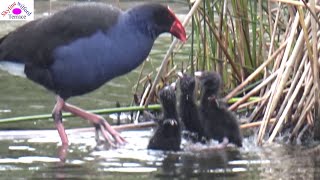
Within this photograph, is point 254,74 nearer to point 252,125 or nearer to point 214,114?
point 252,125

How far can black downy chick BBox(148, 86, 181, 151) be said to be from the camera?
7578 mm

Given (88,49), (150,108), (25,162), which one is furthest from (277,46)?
(25,162)

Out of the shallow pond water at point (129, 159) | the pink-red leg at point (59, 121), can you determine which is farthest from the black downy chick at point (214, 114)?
the pink-red leg at point (59, 121)

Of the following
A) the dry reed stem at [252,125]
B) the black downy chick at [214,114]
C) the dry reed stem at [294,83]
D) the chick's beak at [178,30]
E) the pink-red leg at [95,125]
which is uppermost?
the chick's beak at [178,30]

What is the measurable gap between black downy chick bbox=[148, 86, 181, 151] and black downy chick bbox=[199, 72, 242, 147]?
0.95ft

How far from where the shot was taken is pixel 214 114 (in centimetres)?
790

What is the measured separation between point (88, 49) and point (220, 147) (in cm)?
111

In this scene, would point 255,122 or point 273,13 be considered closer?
point 255,122

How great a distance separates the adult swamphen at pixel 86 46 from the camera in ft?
25.1

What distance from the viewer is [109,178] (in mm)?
6570

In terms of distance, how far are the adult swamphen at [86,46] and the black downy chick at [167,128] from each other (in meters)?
0.32

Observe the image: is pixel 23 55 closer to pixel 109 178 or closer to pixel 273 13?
pixel 109 178

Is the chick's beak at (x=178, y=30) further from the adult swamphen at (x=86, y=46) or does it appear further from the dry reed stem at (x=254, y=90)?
the dry reed stem at (x=254, y=90)

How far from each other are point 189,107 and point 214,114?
0.19 m
